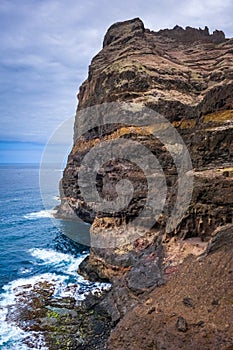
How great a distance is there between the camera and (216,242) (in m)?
23.0

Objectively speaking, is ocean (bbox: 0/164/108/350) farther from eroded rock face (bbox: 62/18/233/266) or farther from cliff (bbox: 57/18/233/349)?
eroded rock face (bbox: 62/18/233/266)

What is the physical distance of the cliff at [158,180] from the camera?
64.9 feet

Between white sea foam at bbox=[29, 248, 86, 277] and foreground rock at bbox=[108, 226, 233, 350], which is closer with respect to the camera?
foreground rock at bbox=[108, 226, 233, 350]

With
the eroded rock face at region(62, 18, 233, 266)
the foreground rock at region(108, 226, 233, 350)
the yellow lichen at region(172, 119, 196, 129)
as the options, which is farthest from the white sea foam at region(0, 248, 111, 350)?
the yellow lichen at region(172, 119, 196, 129)

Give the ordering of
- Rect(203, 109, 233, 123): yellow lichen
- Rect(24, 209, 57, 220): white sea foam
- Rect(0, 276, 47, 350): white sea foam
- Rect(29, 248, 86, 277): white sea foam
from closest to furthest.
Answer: Rect(0, 276, 47, 350): white sea foam, Rect(203, 109, 233, 123): yellow lichen, Rect(29, 248, 86, 277): white sea foam, Rect(24, 209, 57, 220): white sea foam

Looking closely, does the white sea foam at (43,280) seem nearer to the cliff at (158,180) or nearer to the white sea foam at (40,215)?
the cliff at (158,180)

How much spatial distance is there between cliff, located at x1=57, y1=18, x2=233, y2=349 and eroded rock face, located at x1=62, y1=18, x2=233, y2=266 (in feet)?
0.50

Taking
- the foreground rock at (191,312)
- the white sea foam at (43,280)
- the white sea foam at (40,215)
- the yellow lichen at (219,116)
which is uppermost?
the yellow lichen at (219,116)

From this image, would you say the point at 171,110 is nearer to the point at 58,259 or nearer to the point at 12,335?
the point at 58,259

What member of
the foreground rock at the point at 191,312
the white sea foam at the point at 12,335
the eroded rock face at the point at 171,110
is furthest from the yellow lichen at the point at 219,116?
the white sea foam at the point at 12,335

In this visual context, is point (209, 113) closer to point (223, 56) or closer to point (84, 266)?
point (84, 266)

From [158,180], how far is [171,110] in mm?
11516

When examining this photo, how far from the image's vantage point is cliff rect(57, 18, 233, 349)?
1978 centimetres

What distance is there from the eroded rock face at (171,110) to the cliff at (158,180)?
0.50ft
